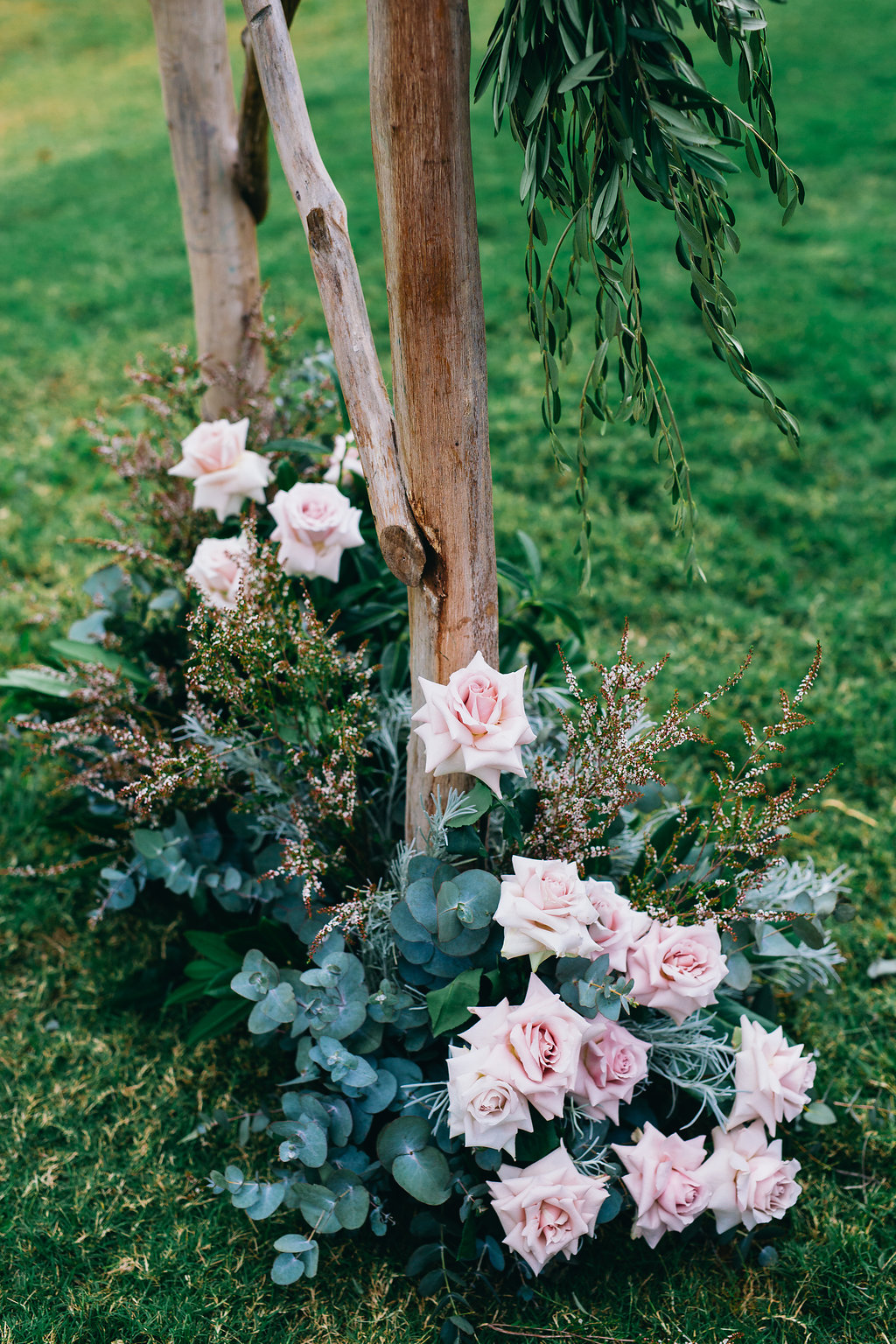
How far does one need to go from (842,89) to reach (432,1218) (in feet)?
28.3

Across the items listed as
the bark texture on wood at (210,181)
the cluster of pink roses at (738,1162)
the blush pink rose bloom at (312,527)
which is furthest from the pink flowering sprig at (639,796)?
the bark texture on wood at (210,181)

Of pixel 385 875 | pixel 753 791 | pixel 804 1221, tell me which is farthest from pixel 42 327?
pixel 804 1221

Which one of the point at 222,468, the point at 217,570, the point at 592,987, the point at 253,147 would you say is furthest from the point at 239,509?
the point at 592,987

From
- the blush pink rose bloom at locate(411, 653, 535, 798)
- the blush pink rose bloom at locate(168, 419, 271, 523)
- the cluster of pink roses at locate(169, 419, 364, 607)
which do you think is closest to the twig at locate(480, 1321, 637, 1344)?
the blush pink rose bloom at locate(411, 653, 535, 798)

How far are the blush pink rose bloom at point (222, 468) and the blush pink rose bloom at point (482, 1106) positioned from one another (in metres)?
1.34

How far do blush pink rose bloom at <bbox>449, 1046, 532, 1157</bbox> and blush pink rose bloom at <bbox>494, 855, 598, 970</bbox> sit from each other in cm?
19

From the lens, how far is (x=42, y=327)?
5.21 metres

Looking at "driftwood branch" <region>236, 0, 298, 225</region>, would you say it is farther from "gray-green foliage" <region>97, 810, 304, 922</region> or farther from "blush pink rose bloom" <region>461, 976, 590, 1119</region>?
"blush pink rose bloom" <region>461, 976, 590, 1119</region>

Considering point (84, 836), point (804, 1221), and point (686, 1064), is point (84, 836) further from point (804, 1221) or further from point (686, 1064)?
point (804, 1221)

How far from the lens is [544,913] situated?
5.27 feet

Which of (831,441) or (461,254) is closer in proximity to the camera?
(461,254)

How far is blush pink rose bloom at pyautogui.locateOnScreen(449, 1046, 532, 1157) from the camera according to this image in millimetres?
1583

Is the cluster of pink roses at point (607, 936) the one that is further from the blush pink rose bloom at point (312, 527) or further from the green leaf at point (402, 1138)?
the blush pink rose bloom at point (312, 527)

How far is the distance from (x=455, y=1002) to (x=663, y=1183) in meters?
0.46
